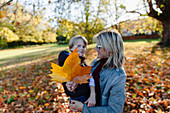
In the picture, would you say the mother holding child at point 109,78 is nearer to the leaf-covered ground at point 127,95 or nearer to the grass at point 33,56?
the leaf-covered ground at point 127,95

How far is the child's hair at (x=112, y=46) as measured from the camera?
1.39 m

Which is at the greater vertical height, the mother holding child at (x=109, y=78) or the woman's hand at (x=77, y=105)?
the mother holding child at (x=109, y=78)

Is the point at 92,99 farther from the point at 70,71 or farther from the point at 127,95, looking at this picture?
the point at 127,95

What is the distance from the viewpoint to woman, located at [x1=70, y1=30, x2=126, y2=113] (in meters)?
1.26

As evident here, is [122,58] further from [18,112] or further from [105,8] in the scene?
[105,8]

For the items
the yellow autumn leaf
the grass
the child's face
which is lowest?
the grass

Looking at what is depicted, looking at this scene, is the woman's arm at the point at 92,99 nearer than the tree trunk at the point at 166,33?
Yes

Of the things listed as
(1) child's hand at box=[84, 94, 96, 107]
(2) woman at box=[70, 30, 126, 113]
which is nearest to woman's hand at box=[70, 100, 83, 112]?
(2) woman at box=[70, 30, 126, 113]

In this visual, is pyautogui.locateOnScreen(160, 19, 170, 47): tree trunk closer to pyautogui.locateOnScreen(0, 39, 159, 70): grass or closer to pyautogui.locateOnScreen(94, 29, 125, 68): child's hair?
pyautogui.locateOnScreen(0, 39, 159, 70): grass

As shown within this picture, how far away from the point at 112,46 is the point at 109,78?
1.32 ft

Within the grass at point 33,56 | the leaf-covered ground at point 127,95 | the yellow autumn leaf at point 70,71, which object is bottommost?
the leaf-covered ground at point 127,95

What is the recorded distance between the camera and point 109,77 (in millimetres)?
1368

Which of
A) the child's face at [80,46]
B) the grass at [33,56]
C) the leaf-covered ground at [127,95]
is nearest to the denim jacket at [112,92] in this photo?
the child's face at [80,46]

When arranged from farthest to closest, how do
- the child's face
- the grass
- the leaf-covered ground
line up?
1. the grass
2. the leaf-covered ground
3. the child's face
